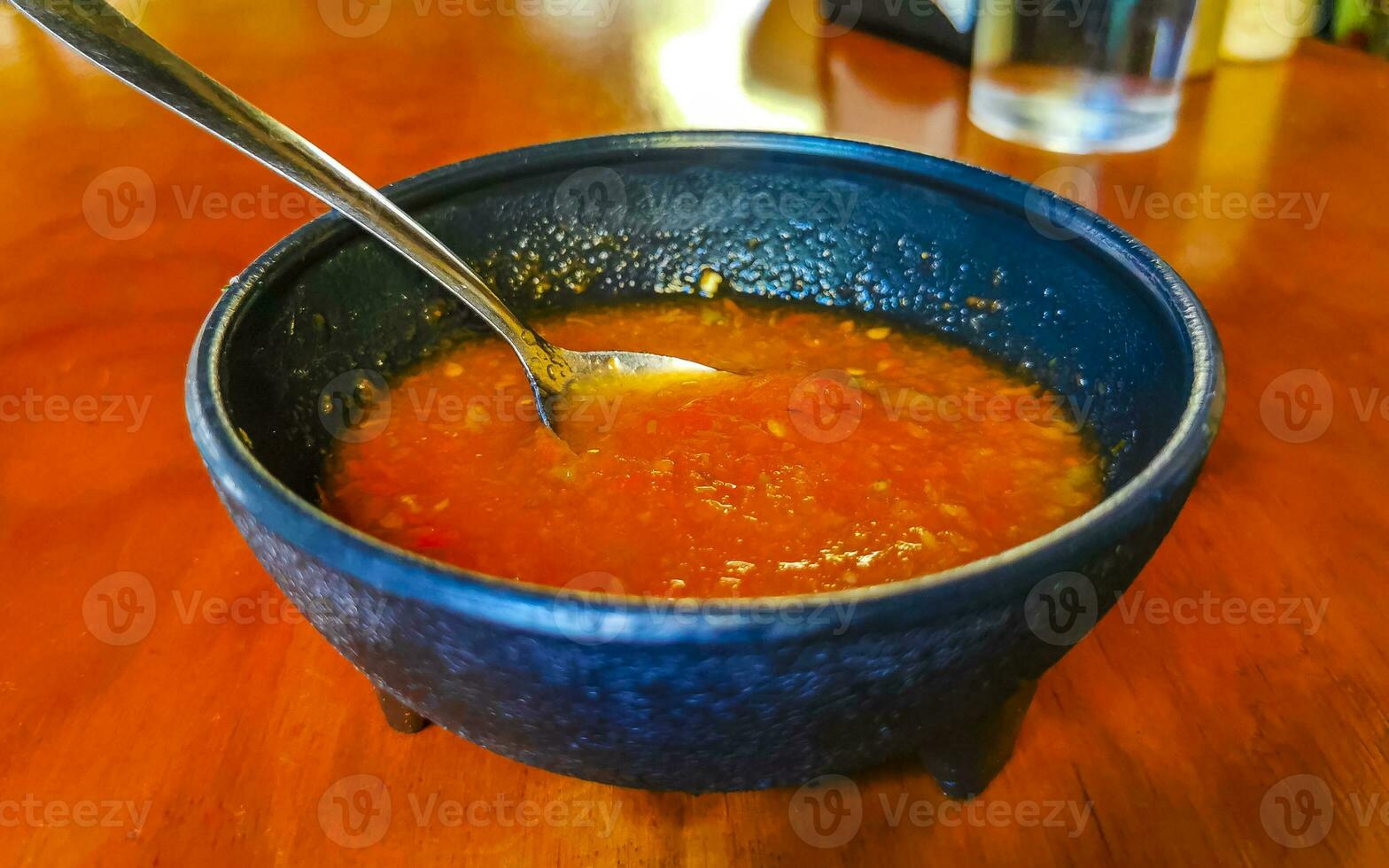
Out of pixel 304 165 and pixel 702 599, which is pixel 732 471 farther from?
pixel 304 165

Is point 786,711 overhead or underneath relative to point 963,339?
overhead

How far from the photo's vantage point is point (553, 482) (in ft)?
2.93

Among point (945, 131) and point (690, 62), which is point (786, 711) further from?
point (690, 62)

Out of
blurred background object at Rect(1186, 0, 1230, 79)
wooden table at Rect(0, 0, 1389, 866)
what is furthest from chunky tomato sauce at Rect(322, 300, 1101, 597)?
blurred background object at Rect(1186, 0, 1230, 79)

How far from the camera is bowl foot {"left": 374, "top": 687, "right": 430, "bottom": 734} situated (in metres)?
0.83

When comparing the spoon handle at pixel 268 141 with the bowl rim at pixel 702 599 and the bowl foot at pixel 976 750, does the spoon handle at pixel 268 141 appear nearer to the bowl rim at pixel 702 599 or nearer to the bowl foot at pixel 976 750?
the bowl rim at pixel 702 599

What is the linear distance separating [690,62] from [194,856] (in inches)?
78.3

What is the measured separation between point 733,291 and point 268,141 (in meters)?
0.55

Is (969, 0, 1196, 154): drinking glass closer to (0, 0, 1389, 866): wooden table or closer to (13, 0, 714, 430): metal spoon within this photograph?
(0, 0, 1389, 866): wooden table

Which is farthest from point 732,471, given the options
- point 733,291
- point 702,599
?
point 733,291

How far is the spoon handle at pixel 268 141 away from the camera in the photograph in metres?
0.85

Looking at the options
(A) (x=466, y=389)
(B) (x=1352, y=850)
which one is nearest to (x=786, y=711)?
(B) (x=1352, y=850)

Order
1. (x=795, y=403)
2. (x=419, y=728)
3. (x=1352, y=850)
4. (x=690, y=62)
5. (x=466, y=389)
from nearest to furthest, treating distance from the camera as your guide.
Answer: (x=1352, y=850), (x=419, y=728), (x=795, y=403), (x=466, y=389), (x=690, y=62)

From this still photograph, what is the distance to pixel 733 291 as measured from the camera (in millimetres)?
1258
